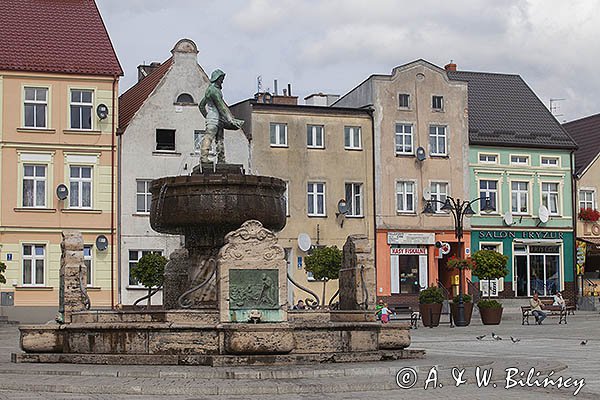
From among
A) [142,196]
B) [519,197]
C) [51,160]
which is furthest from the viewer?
[519,197]

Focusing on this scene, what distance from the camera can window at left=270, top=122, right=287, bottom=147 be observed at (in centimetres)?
4984

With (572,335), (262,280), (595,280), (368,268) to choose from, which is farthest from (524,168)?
(262,280)

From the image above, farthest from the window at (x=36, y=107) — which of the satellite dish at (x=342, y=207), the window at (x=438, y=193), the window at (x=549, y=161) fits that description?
the window at (x=549, y=161)

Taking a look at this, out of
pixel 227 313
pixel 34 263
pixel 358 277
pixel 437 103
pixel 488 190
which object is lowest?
pixel 227 313

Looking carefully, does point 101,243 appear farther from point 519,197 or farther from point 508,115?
point 508,115

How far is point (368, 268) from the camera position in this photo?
67.8 ft

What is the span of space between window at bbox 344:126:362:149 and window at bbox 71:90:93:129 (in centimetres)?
1183

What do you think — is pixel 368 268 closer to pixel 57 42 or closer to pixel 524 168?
pixel 57 42

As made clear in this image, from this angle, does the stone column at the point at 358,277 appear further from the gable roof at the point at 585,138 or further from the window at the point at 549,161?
the gable roof at the point at 585,138

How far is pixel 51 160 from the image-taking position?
1790 inches

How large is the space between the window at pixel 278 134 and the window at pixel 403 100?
5.89m

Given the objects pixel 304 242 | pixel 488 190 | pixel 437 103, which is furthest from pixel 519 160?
pixel 304 242

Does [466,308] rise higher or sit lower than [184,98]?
lower

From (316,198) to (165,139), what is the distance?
7.54 meters
